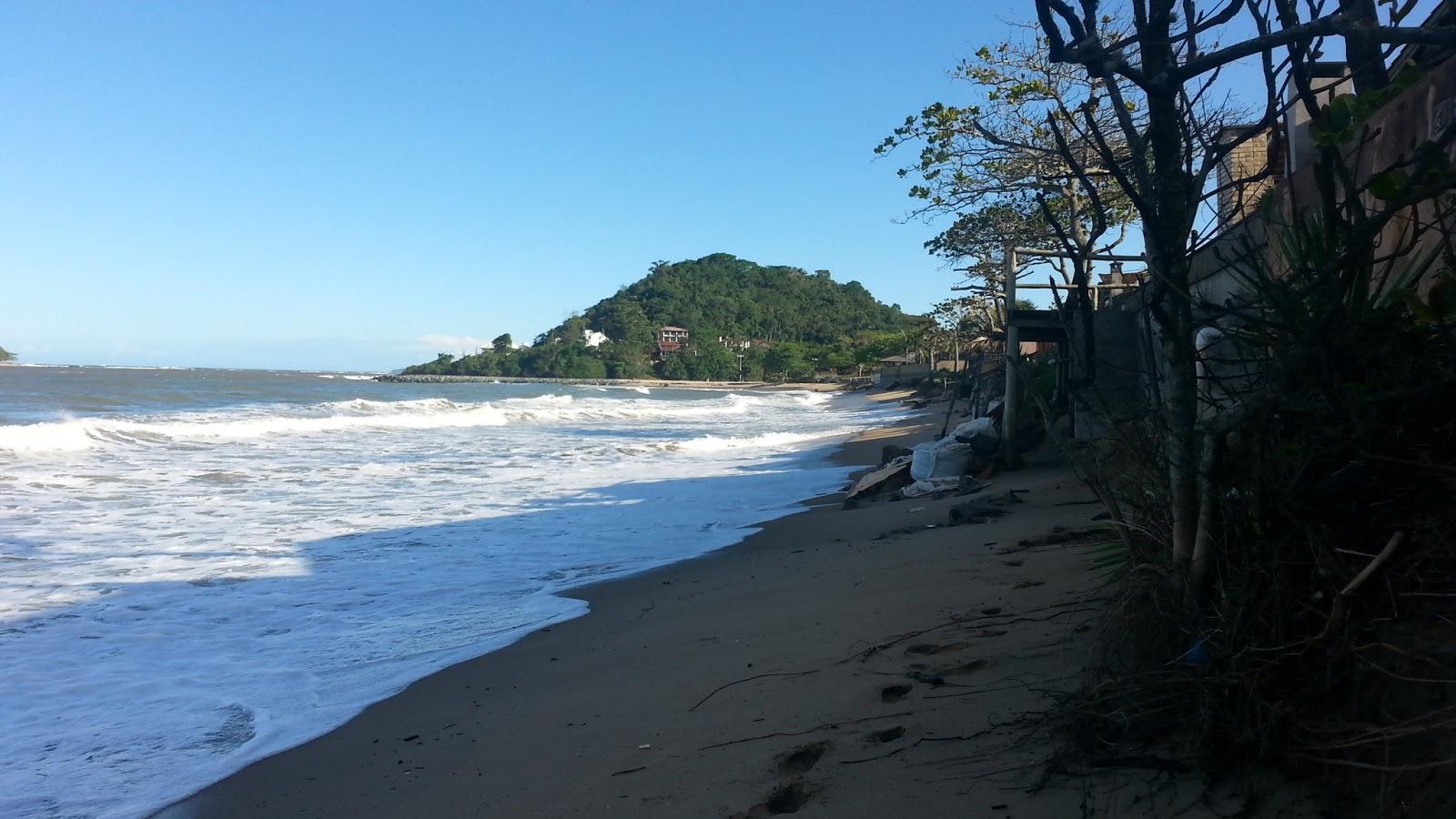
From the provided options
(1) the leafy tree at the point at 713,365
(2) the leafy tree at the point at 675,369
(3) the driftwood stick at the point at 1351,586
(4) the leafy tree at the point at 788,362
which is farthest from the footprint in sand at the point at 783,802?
(2) the leafy tree at the point at 675,369

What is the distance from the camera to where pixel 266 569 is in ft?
27.1

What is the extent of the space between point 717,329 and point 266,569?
141656 mm

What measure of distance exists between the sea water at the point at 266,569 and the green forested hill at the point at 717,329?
3234 inches

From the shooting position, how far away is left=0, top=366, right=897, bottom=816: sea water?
461 cm

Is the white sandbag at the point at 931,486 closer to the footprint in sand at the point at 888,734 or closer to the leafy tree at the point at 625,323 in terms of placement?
the footprint in sand at the point at 888,734

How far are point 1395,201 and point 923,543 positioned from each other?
5264 millimetres

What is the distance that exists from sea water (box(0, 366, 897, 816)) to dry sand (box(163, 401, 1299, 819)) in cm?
58

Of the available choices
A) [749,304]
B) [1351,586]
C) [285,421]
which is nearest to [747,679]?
[1351,586]

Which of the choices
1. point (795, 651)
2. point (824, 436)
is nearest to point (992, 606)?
point (795, 651)

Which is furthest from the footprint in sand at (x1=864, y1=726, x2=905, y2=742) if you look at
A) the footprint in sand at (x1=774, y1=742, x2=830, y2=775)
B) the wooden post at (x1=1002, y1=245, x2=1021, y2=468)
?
the wooden post at (x1=1002, y1=245, x2=1021, y2=468)

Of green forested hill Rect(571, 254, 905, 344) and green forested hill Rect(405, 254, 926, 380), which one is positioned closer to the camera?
green forested hill Rect(405, 254, 926, 380)

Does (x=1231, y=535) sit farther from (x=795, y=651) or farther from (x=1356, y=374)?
(x=795, y=651)

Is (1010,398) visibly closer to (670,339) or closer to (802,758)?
(802,758)

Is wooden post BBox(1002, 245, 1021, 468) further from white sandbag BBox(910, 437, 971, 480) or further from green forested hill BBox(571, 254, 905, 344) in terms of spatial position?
green forested hill BBox(571, 254, 905, 344)
